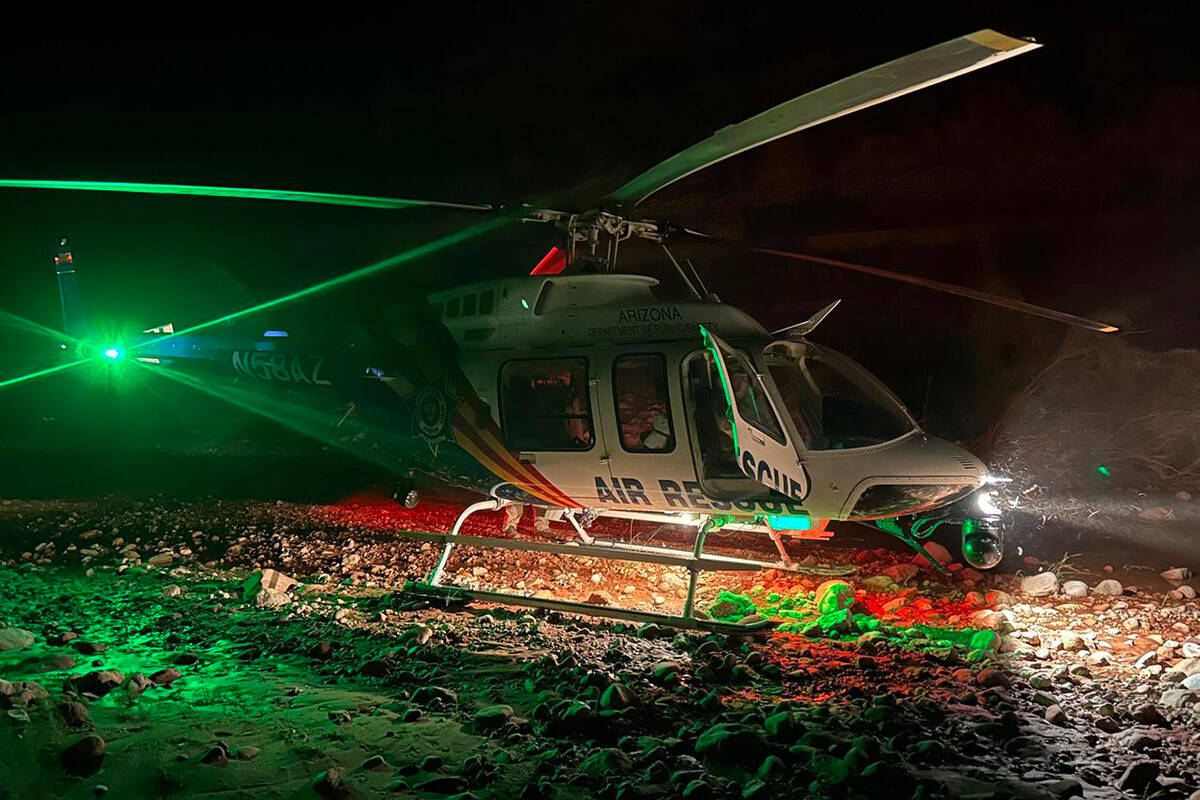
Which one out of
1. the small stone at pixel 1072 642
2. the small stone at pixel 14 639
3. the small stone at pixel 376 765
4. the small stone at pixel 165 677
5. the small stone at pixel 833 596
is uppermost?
the small stone at pixel 14 639

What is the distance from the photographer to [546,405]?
740cm

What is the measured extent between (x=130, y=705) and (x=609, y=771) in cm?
280

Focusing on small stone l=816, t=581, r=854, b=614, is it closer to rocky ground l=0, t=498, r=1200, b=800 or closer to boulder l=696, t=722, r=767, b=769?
rocky ground l=0, t=498, r=1200, b=800

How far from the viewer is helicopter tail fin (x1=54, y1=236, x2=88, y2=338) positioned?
14.2 meters

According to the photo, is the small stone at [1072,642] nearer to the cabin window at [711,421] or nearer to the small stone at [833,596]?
the small stone at [833,596]

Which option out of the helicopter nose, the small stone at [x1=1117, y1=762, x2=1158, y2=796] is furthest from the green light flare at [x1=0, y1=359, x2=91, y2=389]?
the small stone at [x1=1117, y1=762, x2=1158, y2=796]

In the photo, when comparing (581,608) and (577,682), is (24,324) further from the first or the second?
(577,682)

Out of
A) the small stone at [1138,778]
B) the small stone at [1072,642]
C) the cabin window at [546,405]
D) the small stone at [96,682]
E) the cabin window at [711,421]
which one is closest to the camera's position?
the small stone at [1138,778]

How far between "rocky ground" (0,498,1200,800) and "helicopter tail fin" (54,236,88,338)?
6.69 m

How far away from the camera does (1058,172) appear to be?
57.3 ft

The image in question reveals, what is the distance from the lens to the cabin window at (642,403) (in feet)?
22.3

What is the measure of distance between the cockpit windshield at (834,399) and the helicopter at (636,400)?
1 centimetres

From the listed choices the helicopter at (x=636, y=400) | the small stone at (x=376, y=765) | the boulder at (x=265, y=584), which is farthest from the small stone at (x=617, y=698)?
the boulder at (x=265, y=584)

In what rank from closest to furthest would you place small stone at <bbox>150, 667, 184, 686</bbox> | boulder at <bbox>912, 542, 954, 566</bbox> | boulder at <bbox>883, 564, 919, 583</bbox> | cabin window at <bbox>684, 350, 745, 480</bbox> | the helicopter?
small stone at <bbox>150, 667, 184, 686</bbox>, the helicopter, cabin window at <bbox>684, 350, 745, 480</bbox>, boulder at <bbox>883, 564, 919, 583</bbox>, boulder at <bbox>912, 542, 954, 566</bbox>
